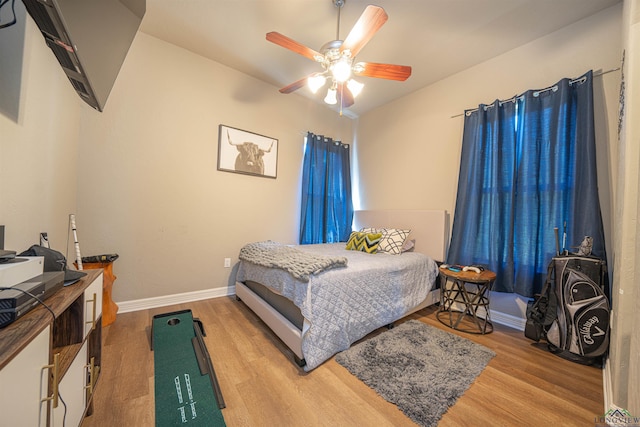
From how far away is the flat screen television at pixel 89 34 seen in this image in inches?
34.0

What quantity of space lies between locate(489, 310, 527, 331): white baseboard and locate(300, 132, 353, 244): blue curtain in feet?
6.78

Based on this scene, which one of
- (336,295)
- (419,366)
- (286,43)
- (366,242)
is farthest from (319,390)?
(286,43)

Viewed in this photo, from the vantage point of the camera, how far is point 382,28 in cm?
209

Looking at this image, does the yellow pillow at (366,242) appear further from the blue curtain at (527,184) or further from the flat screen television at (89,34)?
the flat screen television at (89,34)

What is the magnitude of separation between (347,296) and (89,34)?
2.08 meters

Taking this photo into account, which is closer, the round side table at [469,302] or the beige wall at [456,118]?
the beige wall at [456,118]

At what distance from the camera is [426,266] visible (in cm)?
245

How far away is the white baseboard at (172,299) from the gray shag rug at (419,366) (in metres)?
1.71

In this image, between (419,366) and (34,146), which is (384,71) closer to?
(419,366)

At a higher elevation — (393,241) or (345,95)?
(345,95)

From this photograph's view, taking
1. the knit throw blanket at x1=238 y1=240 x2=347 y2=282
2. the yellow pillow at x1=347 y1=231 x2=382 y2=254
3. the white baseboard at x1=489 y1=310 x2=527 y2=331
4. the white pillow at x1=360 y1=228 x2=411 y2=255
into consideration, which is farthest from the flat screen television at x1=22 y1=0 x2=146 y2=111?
the white baseboard at x1=489 y1=310 x2=527 y2=331

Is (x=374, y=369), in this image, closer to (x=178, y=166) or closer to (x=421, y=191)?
(x=421, y=191)

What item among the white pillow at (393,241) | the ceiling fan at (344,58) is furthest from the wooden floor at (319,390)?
the ceiling fan at (344,58)

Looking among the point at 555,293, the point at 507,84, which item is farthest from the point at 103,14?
the point at 555,293
